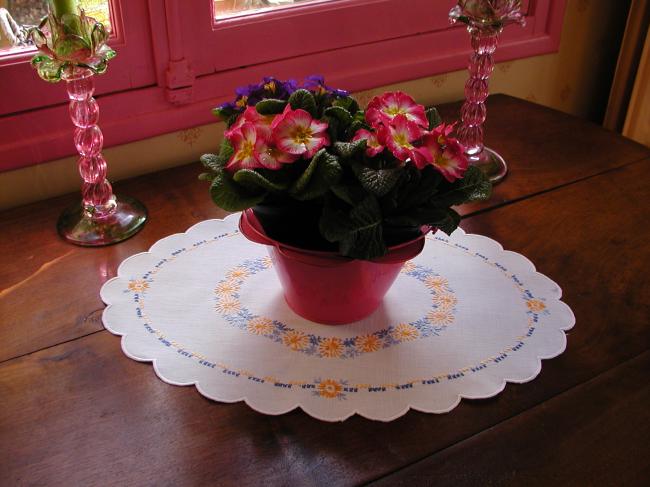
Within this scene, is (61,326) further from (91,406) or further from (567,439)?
(567,439)

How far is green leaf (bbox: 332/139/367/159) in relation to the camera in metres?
0.68

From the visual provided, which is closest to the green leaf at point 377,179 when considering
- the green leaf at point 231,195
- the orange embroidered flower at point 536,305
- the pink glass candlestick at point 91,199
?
the green leaf at point 231,195

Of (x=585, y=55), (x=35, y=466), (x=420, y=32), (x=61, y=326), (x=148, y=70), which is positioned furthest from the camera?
(x=585, y=55)

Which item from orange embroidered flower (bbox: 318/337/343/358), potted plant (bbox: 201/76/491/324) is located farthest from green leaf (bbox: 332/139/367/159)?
orange embroidered flower (bbox: 318/337/343/358)

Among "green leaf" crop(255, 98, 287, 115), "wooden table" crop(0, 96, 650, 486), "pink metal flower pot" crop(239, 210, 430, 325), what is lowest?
"wooden table" crop(0, 96, 650, 486)

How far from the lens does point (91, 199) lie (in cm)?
102

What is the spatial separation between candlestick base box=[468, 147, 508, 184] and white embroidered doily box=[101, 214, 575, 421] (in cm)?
22

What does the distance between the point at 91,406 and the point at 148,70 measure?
63 centimetres

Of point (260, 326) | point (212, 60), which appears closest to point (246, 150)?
point (260, 326)

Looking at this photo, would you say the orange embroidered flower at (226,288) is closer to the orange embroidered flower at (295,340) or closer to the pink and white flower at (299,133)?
the orange embroidered flower at (295,340)

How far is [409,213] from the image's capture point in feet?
2.33

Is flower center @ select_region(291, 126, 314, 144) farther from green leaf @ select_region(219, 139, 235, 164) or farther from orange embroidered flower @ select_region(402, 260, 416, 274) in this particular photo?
orange embroidered flower @ select_region(402, 260, 416, 274)

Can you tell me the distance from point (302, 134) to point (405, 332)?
0.28 meters

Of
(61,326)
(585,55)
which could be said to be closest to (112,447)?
(61,326)
